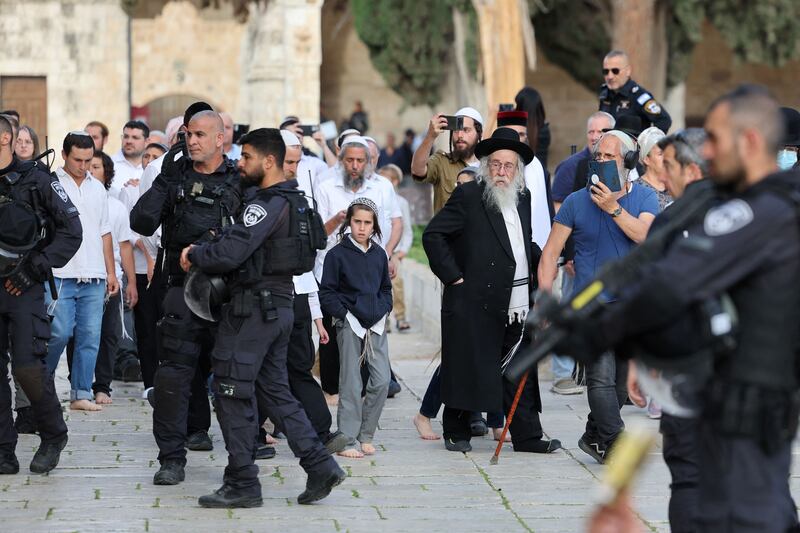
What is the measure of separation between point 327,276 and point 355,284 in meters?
0.17

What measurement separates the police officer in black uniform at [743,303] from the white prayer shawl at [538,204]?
180 inches

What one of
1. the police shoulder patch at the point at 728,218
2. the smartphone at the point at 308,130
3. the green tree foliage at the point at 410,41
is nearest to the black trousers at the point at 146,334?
the smartphone at the point at 308,130

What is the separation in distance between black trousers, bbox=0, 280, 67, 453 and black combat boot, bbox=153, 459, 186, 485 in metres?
0.61

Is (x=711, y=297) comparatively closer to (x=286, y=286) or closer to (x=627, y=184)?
(x=286, y=286)

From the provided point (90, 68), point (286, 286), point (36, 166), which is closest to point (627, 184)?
point (286, 286)

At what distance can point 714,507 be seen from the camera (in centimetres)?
444

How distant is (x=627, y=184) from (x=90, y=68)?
26.5 metres

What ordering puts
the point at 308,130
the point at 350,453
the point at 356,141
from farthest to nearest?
the point at 308,130, the point at 356,141, the point at 350,453

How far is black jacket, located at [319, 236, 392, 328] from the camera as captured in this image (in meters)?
8.52

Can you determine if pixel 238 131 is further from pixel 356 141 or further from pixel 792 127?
pixel 792 127

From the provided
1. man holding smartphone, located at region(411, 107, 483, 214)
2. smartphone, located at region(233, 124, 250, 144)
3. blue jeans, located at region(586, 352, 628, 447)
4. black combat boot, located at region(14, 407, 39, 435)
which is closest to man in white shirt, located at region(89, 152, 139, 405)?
smartphone, located at region(233, 124, 250, 144)

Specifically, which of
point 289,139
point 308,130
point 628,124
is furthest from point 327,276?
point 308,130

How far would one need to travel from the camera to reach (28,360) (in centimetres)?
757

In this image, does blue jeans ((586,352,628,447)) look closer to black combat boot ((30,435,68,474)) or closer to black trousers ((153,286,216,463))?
black trousers ((153,286,216,463))
